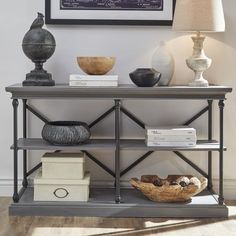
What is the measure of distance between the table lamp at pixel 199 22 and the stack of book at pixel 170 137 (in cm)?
27

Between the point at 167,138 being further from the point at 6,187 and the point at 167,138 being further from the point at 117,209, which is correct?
the point at 6,187

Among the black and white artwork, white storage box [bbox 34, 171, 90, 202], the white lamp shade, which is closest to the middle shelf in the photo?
white storage box [bbox 34, 171, 90, 202]

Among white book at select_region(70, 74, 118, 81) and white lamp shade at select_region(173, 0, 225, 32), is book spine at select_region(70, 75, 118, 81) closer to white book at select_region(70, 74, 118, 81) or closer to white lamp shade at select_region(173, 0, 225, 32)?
white book at select_region(70, 74, 118, 81)

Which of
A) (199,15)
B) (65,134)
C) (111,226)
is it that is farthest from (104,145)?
(199,15)

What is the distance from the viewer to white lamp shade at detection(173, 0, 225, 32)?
292 centimetres

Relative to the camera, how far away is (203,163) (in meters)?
3.31

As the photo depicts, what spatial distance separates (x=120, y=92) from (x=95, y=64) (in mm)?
234

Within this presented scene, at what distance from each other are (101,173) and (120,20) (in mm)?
897

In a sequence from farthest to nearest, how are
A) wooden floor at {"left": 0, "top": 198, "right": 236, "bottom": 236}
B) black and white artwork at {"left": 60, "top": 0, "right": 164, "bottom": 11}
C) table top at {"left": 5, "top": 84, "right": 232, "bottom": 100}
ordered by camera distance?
black and white artwork at {"left": 60, "top": 0, "right": 164, "bottom": 11} → table top at {"left": 5, "top": 84, "right": 232, "bottom": 100} → wooden floor at {"left": 0, "top": 198, "right": 236, "bottom": 236}

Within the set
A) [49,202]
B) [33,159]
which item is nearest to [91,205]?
[49,202]

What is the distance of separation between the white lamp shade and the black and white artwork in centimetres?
27

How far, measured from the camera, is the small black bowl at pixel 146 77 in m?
2.90

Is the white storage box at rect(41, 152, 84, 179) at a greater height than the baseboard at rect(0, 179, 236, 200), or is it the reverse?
the white storage box at rect(41, 152, 84, 179)

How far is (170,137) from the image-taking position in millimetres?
2941
